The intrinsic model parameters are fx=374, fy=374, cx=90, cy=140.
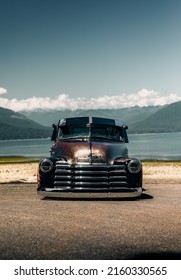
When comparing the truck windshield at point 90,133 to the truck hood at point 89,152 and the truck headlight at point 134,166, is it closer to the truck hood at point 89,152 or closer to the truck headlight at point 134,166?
the truck hood at point 89,152

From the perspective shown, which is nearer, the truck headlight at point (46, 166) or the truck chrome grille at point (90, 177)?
the truck chrome grille at point (90, 177)

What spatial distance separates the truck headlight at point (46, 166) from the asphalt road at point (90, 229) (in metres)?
0.98

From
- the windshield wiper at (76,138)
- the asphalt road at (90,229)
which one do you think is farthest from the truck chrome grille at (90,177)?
the windshield wiper at (76,138)

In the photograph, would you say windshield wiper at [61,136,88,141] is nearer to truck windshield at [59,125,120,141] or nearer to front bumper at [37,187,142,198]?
truck windshield at [59,125,120,141]

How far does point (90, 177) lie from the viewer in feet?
35.6

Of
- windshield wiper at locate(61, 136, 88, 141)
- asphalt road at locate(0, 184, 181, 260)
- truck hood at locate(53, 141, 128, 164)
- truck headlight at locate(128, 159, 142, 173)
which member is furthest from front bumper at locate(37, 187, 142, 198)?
windshield wiper at locate(61, 136, 88, 141)

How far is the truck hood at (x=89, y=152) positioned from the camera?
11133 mm

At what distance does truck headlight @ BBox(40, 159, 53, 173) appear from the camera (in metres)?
11.0

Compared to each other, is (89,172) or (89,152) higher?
(89,152)

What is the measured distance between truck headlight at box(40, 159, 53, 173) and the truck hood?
0.48 m

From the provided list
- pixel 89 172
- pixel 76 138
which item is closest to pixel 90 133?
pixel 76 138

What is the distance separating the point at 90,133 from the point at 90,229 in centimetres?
584

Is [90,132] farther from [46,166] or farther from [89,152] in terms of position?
[46,166]
